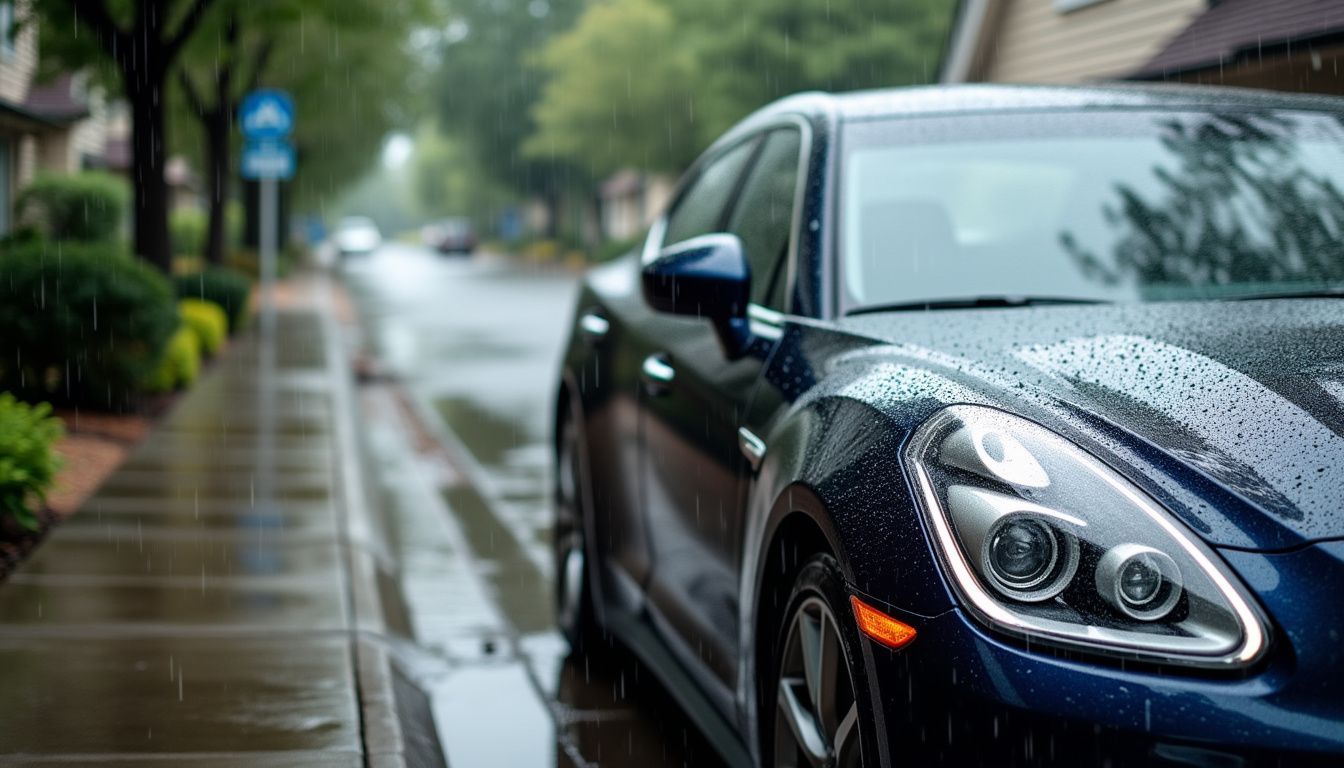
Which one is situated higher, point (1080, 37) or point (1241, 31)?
point (1080, 37)

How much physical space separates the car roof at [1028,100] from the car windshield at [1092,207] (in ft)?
0.20

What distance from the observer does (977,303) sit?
3496mm

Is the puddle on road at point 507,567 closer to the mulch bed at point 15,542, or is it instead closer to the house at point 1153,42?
the mulch bed at point 15,542

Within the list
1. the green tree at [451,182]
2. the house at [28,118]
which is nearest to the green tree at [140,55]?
the house at [28,118]

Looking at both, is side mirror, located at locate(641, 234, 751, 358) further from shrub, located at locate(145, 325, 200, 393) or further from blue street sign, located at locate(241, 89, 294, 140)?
blue street sign, located at locate(241, 89, 294, 140)

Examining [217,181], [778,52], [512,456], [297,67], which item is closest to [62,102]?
[297,67]

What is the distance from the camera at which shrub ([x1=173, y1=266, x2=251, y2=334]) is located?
754 inches

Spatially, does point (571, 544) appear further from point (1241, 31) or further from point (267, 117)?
point (267, 117)

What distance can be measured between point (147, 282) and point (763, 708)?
941cm

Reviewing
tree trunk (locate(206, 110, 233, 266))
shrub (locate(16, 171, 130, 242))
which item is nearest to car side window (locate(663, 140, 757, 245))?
tree trunk (locate(206, 110, 233, 266))

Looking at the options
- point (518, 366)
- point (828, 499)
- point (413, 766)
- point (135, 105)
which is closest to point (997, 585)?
point (828, 499)

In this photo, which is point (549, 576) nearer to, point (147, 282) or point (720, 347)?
point (720, 347)

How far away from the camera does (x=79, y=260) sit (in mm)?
11125

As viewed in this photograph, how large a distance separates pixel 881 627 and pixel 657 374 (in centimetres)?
186
